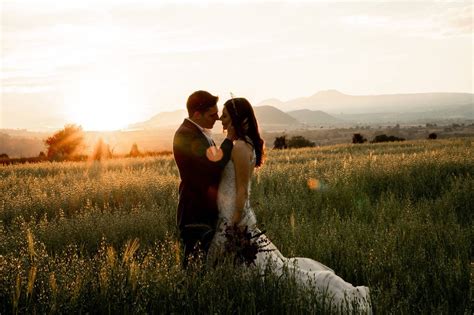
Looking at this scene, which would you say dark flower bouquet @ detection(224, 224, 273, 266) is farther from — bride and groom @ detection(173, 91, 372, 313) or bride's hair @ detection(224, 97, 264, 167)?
bride's hair @ detection(224, 97, 264, 167)

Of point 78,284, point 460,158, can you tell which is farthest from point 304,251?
point 460,158

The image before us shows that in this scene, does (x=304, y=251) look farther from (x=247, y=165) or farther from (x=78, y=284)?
(x=78, y=284)

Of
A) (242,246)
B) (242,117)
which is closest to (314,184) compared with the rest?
(242,117)

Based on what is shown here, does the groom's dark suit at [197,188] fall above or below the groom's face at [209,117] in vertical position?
below

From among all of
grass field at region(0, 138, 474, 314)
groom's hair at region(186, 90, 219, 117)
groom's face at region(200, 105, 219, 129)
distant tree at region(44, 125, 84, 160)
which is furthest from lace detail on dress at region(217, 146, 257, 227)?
distant tree at region(44, 125, 84, 160)

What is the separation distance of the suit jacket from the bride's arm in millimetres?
104

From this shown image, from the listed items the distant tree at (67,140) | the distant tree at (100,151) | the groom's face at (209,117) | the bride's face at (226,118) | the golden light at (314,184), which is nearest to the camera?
the bride's face at (226,118)

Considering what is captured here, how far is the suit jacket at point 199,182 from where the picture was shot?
4.97m

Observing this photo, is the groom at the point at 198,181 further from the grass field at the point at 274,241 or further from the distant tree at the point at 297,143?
the distant tree at the point at 297,143

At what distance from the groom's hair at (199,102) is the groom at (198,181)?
0.74ft

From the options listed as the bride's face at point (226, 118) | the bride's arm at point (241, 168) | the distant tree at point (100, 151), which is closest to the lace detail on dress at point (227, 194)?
the bride's arm at point (241, 168)

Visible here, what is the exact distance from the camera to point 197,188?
510 centimetres

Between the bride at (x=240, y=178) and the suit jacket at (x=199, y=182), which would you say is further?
the suit jacket at (x=199, y=182)

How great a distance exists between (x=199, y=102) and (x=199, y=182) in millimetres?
1045
